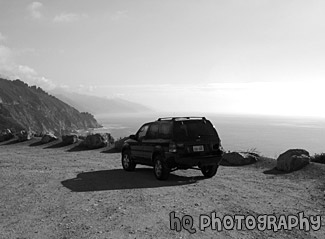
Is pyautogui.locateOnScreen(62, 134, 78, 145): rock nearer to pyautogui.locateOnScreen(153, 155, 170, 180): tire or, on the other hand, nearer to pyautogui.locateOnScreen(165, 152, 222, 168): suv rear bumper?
pyautogui.locateOnScreen(153, 155, 170, 180): tire

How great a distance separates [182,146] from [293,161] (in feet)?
16.9

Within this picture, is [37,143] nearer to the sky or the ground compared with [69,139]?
nearer to the ground

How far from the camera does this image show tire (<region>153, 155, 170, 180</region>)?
10.5 meters

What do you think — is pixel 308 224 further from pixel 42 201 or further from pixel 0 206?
pixel 0 206

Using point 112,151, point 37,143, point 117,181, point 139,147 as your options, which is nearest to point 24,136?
point 37,143

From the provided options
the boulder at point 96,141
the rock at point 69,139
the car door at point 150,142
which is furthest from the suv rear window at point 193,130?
the rock at point 69,139

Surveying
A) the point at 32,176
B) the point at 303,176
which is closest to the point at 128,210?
the point at 32,176

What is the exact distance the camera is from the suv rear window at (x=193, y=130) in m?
10.6

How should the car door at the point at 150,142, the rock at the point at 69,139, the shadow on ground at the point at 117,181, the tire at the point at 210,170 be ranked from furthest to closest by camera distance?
the rock at the point at 69,139 → the car door at the point at 150,142 → the tire at the point at 210,170 → the shadow on ground at the point at 117,181

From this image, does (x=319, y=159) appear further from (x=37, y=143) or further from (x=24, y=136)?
(x=24, y=136)

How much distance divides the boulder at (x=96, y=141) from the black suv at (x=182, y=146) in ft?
Answer: 35.8

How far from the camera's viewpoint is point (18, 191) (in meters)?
9.04

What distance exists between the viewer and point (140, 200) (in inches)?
312

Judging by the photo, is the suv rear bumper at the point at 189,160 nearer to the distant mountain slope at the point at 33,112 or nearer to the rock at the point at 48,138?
the rock at the point at 48,138
